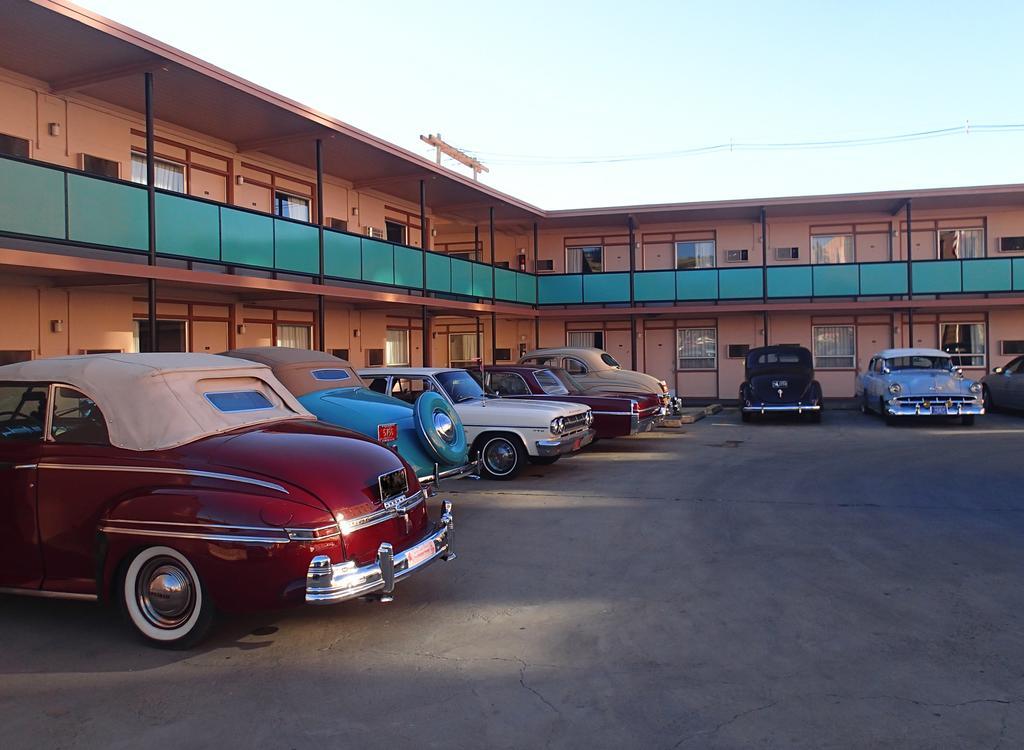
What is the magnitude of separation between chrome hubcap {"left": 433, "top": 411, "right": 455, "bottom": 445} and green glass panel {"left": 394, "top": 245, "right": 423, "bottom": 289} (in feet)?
32.3

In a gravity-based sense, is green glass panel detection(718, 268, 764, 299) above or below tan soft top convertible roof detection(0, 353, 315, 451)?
above

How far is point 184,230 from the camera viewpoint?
1263 cm

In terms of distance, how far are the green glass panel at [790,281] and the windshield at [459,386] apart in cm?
1488

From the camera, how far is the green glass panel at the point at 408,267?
18.3 m

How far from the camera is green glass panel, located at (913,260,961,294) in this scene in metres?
23.5

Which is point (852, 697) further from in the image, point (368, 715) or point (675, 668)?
point (368, 715)

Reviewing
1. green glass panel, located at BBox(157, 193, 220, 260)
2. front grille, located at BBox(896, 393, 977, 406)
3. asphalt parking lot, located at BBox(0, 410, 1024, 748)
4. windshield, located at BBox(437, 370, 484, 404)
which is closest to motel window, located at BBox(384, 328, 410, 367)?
green glass panel, located at BBox(157, 193, 220, 260)

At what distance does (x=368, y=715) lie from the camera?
4.11m

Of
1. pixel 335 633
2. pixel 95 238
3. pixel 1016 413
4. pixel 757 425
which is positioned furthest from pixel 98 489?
pixel 1016 413

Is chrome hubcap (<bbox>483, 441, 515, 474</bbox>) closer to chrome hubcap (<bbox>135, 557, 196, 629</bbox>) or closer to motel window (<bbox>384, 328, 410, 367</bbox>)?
chrome hubcap (<bbox>135, 557, 196, 629</bbox>)

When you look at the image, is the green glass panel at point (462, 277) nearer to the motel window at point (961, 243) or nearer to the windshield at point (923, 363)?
the windshield at point (923, 363)

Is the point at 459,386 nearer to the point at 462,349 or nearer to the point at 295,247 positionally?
the point at 295,247

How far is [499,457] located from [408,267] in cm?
822

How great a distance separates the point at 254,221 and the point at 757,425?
41.4 feet
